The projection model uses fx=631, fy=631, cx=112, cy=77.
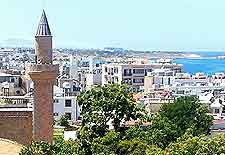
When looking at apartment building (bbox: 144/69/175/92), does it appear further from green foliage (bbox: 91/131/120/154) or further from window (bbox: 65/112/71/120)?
green foliage (bbox: 91/131/120/154)

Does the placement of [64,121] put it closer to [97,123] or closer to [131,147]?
[97,123]

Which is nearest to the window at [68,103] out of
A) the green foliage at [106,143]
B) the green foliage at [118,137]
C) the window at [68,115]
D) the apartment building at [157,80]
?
the window at [68,115]

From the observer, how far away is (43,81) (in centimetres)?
2472

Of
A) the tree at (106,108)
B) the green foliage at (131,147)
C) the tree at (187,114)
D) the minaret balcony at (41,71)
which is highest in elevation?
the minaret balcony at (41,71)

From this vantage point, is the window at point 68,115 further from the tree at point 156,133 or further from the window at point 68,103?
the tree at point 156,133

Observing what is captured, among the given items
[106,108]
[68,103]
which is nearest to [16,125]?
[106,108]

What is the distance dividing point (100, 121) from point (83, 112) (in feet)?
4.82

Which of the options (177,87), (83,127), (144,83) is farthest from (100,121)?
(144,83)

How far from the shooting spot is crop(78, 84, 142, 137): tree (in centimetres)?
2191

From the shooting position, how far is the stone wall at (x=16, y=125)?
25.0m

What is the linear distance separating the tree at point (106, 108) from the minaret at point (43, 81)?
206cm

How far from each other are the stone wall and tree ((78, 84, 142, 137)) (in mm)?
3249

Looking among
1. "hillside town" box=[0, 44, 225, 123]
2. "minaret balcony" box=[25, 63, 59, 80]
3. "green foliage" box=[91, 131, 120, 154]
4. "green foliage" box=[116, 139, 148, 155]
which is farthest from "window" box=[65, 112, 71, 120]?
"green foliage" box=[116, 139, 148, 155]

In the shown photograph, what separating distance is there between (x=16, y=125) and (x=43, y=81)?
6.97 feet
